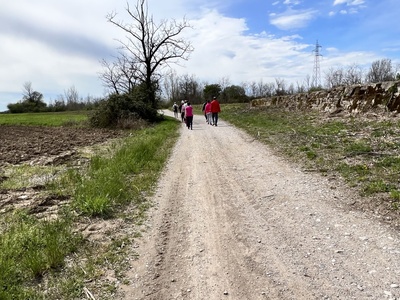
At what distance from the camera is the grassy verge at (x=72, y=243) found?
372 centimetres

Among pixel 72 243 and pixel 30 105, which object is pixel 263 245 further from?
pixel 30 105

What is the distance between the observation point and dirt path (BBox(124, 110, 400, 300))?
11.7ft

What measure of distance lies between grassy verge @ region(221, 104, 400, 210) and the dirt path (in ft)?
1.95

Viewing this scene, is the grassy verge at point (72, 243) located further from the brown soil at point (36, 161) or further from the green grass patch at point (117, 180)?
the brown soil at point (36, 161)

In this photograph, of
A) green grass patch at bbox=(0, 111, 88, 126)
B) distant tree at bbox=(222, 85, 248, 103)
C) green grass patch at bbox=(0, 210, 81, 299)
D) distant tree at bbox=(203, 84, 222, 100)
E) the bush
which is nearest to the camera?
green grass patch at bbox=(0, 210, 81, 299)

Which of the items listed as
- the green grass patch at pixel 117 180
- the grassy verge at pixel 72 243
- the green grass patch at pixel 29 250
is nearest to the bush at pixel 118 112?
the green grass patch at pixel 117 180

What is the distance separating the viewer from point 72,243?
15.5 ft

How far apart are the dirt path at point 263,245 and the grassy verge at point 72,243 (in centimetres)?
38

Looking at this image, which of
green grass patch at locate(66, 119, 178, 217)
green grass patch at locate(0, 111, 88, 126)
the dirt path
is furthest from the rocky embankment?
green grass patch at locate(0, 111, 88, 126)

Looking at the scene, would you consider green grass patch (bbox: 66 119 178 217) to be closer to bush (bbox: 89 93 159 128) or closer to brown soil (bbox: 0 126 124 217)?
brown soil (bbox: 0 126 124 217)

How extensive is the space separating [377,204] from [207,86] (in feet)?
226

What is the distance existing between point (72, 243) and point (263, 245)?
2.76 m

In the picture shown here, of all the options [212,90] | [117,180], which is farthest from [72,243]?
[212,90]

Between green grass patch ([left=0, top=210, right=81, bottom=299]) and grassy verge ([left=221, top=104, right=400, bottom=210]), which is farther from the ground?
grassy verge ([left=221, top=104, right=400, bottom=210])
